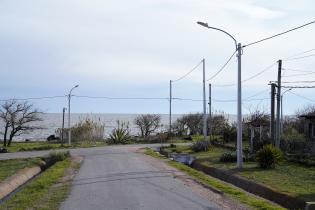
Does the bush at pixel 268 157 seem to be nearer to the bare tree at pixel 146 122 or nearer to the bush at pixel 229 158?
the bush at pixel 229 158

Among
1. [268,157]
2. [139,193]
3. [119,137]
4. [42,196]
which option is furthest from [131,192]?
[119,137]

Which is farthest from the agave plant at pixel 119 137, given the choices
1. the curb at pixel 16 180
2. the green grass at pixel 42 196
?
the green grass at pixel 42 196

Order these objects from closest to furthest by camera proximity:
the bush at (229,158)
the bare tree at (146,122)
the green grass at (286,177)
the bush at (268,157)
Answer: the green grass at (286,177) < the bush at (268,157) < the bush at (229,158) < the bare tree at (146,122)

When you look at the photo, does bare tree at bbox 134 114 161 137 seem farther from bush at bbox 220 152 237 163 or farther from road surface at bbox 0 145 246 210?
road surface at bbox 0 145 246 210

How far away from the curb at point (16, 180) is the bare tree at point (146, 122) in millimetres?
44562

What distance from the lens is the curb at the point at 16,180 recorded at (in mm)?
18947

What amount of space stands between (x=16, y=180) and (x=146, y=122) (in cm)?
5139

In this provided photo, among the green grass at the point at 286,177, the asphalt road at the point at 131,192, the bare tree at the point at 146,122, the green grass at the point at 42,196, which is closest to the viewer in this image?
the asphalt road at the point at 131,192

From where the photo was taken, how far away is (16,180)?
2197 cm

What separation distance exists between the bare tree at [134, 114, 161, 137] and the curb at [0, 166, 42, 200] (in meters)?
44.6

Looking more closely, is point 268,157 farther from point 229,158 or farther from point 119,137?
point 119,137

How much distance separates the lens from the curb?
18.9m

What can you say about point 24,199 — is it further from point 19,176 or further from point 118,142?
point 118,142

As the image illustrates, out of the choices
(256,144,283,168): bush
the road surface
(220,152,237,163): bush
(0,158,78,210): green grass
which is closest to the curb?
(0,158,78,210): green grass
